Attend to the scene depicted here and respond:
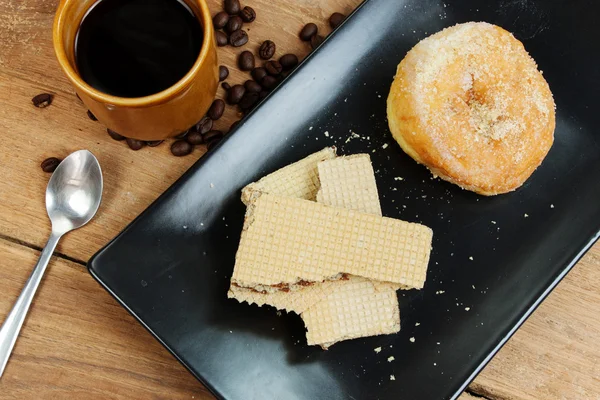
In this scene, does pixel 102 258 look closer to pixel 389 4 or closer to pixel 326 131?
pixel 326 131

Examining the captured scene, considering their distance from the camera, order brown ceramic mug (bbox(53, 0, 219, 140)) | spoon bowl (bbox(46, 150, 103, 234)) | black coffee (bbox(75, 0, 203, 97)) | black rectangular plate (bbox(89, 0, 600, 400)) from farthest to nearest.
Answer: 1. spoon bowl (bbox(46, 150, 103, 234))
2. black rectangular plate (bbox(89, 0, 600, 400))
3. black coffee (bbox(75, 0, 203, 97))
4. brown ceramic mug (bbox(53, 0, 219, 140))

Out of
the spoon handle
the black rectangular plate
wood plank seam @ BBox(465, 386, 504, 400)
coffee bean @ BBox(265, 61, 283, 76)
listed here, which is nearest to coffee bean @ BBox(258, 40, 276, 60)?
coffee bean @ BBox(265, 61, 283, 76)

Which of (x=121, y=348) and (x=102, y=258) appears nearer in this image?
(x=102, y=258)

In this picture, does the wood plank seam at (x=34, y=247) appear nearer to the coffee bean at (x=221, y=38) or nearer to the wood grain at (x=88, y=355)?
the wood grain at (x=88, y=355)

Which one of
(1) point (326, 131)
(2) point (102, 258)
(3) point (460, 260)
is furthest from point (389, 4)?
(2) point (102, 258)

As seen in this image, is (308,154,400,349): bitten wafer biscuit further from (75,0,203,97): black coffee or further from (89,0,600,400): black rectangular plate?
(75,0,203,97): black coffee

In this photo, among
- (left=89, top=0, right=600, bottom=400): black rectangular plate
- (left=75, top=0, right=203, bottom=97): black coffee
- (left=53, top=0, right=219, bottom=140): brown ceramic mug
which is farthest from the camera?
(left=89, top=0, right=600, bottom=400): black rectangular plate
